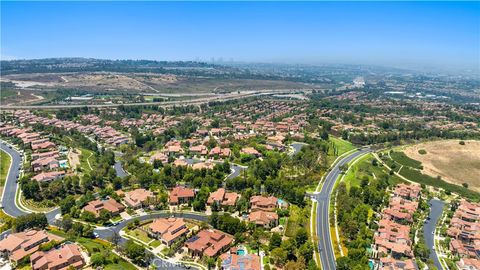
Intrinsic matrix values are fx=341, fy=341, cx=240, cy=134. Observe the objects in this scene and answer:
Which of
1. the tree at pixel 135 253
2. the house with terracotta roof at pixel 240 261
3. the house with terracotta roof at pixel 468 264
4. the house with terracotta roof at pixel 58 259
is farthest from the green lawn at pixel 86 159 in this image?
the house with terracotta roof at pixel 468 264

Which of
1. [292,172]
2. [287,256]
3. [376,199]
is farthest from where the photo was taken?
[292,172]

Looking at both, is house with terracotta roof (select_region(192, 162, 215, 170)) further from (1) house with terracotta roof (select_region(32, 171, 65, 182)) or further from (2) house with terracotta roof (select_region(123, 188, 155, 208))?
(1) house with terracotta roof (select_region(32, 171, 65, 182))

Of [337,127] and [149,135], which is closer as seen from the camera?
[149,135]

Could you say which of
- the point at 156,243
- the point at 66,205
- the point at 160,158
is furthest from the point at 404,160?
the point at 66,205

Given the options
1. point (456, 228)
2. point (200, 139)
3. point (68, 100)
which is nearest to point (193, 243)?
point (456, 228)

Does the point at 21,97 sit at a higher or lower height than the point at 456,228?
higher

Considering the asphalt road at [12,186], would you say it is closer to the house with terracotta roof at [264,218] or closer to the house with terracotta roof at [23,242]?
the house with terracotta roof at [23,242]

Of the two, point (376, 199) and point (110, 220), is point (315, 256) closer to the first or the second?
point (376, 199)
